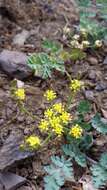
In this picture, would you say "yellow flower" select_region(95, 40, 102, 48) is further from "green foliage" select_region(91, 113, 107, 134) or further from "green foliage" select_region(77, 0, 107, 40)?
"green foliage" select_region(91, 113, 107, 134)

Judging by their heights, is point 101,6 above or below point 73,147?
above

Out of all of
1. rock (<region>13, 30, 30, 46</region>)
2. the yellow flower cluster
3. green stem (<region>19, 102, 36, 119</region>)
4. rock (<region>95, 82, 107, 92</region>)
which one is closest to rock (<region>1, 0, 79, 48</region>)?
rock (<region>13, 30, 30, 46</region>)

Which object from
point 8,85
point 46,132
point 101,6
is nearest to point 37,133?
point 46,132

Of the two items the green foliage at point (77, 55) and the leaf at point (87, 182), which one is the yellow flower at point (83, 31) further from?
the leaf at point (87, 182)

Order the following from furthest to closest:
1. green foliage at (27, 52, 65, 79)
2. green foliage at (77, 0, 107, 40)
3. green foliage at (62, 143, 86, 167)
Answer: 1. green foliage at (77, 0, 107, 40)
2. green foliage at (27, 52, 65, 79)
3. green foliage at (62, 143, 86, 167)

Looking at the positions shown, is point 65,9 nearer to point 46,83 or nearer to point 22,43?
point 22,43

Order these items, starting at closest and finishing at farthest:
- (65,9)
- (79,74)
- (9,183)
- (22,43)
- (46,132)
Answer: (9,183)
(46,132)
(79,74)
(22,43)
(65,9)
